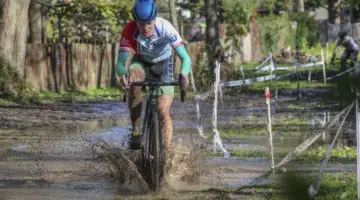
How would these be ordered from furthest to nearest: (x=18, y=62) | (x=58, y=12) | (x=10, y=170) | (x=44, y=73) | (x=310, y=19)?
(x=310, y=19) < (x=58, y=12) < (x=44, y=73) < (x=18, y=62) < (x=10, y=170)

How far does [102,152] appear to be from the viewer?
9.43 metres

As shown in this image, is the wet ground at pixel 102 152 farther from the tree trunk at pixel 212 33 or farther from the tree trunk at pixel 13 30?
the tree trunk at pixel 212 33

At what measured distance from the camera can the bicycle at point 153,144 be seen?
22.3ft

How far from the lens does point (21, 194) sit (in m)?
7.22

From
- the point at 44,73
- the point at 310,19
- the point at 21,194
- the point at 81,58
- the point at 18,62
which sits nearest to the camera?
the point at 21,194

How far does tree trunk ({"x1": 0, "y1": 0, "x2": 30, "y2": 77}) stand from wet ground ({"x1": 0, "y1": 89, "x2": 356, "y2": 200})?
1.35 metres

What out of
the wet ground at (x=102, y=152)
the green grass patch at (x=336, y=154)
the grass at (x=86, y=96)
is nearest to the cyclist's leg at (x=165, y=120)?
the wet ground at (x=102, y=152)

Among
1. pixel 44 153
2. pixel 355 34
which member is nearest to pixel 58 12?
pixel 44 153

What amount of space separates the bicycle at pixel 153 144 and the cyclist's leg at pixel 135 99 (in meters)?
0.20

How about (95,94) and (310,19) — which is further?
(310,19)

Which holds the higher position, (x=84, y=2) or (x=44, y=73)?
(x=84, y=2)

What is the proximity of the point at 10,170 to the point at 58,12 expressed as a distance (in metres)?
19.5

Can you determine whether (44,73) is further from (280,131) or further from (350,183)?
(350,183)

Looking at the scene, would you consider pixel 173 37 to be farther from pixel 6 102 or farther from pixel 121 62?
pixel 6 102
